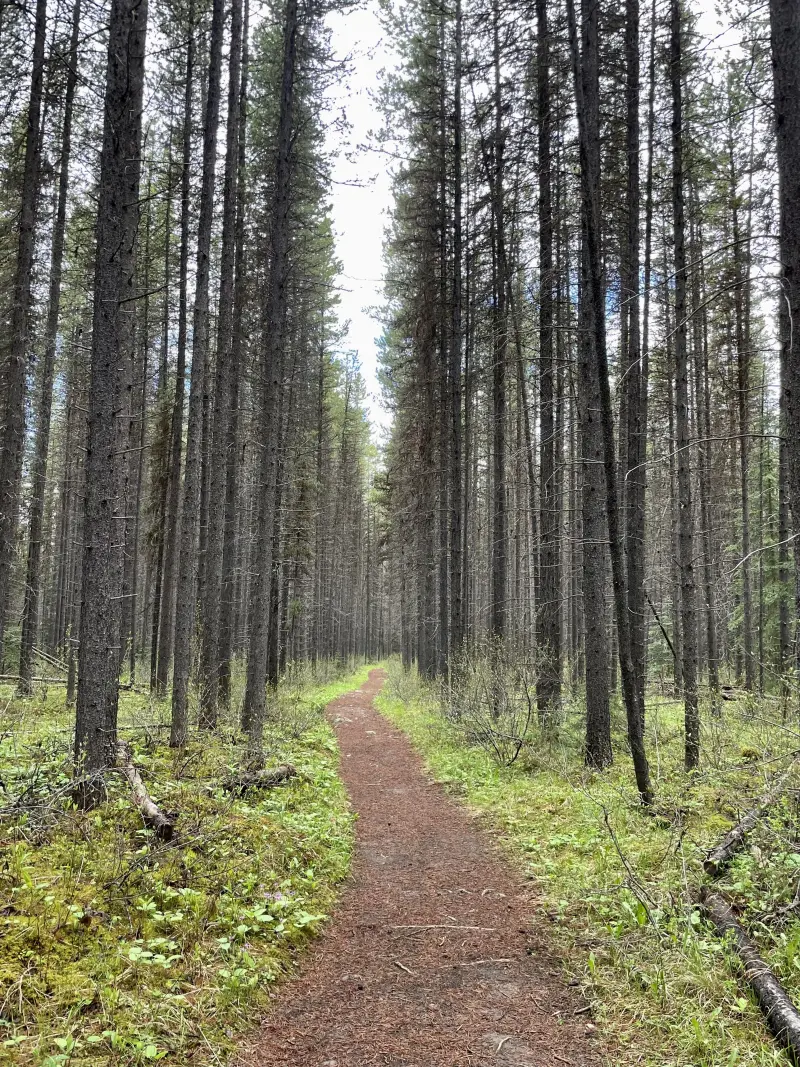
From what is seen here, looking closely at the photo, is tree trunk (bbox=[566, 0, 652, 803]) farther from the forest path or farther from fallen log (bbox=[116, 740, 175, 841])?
fallen log (bbox=[116, 740, 175, 841])

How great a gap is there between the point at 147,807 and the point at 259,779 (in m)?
2.13

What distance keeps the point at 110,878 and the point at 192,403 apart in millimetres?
6641

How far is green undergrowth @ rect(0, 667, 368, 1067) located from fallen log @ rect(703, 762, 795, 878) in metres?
3.04

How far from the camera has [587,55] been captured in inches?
265

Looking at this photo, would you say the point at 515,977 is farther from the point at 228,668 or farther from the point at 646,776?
the point at 228,668

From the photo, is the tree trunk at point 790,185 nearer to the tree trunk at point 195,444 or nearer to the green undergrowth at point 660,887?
the green undergrowth at point 660,887

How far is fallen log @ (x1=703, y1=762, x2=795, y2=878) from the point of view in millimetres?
4410

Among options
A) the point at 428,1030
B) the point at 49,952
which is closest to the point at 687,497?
the point at 428,1030

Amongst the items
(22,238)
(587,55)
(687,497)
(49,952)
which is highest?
(22,238)

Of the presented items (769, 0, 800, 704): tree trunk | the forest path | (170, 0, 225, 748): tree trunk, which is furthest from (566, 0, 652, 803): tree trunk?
(170, 0, 225, 748): tree trunk

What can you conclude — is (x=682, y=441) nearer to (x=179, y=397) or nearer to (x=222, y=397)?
(x=222, y=397)

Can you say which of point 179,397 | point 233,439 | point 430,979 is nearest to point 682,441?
point 430,979

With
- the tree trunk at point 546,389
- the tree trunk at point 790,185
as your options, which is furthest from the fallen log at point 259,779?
the tree trunk at point 790,185

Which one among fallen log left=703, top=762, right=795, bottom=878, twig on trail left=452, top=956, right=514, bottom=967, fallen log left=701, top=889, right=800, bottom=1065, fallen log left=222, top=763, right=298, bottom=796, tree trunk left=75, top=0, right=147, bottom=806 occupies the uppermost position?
tree trunk left=75, top=0, right=147, bottom=806
